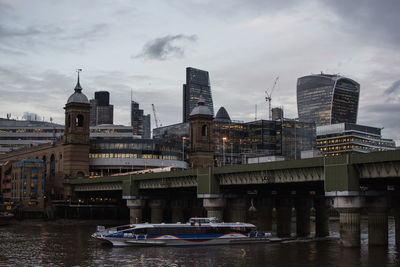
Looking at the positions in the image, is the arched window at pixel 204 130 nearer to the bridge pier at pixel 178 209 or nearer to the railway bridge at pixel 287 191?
the railway bridge at pixel 287 191

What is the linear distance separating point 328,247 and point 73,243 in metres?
43.0

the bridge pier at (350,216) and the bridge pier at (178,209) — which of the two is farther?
the bridge pier at (178,209)

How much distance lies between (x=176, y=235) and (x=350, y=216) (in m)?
29.3

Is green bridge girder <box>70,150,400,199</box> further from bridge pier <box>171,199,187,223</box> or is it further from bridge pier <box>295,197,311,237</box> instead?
bridge pier <box>295,197,311,237</box>

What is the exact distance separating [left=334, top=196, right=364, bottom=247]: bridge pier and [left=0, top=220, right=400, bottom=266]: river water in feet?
4.17

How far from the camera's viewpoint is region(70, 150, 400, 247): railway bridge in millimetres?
72812

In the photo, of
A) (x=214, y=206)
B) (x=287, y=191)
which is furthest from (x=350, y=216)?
(x=287, y=191)

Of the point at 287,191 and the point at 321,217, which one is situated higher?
the point at 287,191

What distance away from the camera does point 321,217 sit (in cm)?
11531

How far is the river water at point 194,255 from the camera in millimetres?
65688

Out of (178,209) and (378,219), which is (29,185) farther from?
(378,219)

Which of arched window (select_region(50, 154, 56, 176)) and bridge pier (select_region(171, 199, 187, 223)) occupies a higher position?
arched window (select_region(50, 154, 56, 176))

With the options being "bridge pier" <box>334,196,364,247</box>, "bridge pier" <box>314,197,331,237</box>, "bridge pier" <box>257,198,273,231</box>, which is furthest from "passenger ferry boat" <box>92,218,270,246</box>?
"bridge pier" <box>314,197,331,237</box>

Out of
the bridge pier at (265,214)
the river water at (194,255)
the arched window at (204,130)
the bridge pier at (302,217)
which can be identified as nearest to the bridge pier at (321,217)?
the bridge pier at (302,217)
